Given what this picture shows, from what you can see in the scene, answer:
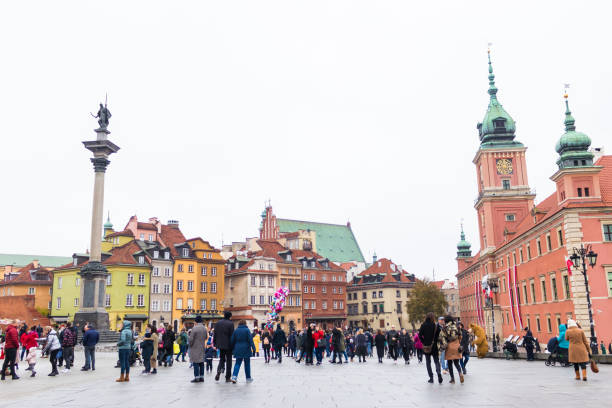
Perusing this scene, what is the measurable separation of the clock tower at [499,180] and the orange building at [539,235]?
132mm

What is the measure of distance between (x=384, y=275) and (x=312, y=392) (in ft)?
316

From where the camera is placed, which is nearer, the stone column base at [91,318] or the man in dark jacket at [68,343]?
the man in dark jacket at [68,343]

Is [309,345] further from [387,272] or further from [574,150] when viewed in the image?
[387,272]

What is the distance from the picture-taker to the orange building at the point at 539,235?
134 feet

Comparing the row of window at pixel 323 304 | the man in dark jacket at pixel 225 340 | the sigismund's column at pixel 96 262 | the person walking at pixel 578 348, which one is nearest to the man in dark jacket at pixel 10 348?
the man in dark jacket at pixel 225 340

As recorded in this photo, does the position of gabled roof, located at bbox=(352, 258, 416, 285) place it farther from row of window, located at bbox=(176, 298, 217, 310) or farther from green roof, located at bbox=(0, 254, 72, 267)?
green roof, located at bbox=(0, 254, 72, 267)

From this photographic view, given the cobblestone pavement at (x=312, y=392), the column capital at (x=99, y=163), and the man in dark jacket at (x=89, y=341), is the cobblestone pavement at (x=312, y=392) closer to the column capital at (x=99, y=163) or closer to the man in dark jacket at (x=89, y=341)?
the man in dark jacket at (x=89, y=341)

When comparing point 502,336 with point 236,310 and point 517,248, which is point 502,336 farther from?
point 236,310

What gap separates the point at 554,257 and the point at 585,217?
527 centimetres

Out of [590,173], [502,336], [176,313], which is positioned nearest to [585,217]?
[590,173]

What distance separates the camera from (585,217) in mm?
41562

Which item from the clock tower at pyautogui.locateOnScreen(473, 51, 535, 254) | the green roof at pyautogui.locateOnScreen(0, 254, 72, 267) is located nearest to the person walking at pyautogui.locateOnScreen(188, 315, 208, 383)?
the clock tower at pyautogui.locateOnScreen(473, 51, 535, 254)

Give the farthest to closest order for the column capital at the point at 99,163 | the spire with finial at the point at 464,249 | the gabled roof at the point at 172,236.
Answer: the spire with finial at the point at 464,249, the gabled roof at the point at 172,236, the column capital at the point at 99,163

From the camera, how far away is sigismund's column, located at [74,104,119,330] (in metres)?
36.3
